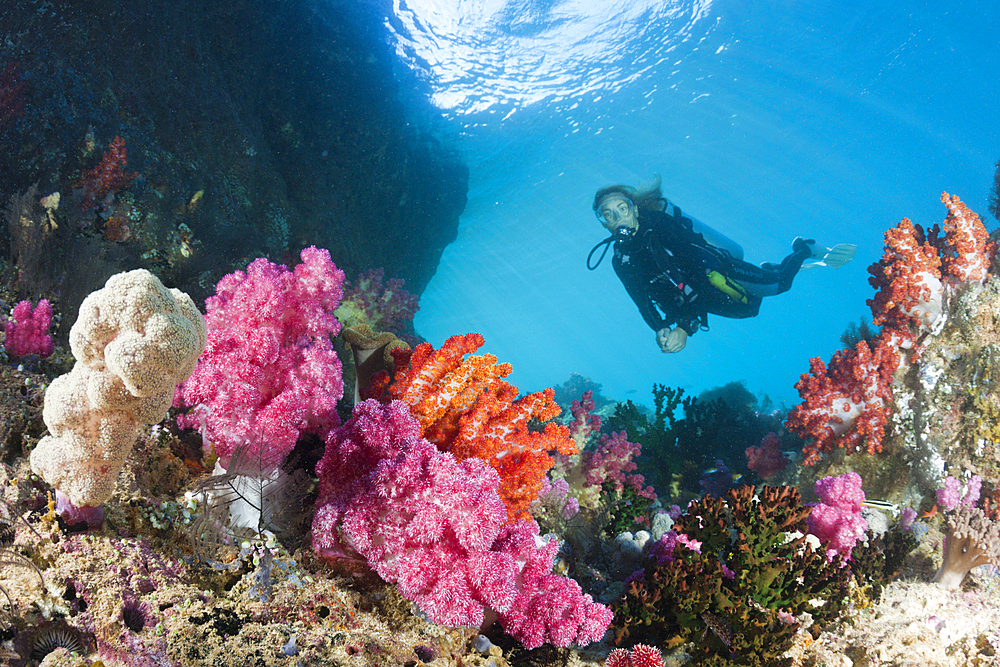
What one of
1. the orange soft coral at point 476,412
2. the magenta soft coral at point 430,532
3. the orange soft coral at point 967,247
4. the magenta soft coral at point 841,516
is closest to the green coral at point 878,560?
the magenta soft coral at point 841,516

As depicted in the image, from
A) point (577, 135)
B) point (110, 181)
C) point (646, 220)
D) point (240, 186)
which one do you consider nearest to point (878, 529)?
point (646, 220)

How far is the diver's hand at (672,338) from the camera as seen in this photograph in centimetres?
921

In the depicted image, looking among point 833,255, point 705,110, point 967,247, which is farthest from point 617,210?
point 705,110

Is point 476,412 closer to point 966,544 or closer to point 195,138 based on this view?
point 966,544

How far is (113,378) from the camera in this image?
1712mm

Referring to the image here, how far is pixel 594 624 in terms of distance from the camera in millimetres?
2307

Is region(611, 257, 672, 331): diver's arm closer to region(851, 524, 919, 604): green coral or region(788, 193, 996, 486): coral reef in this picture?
region(788, 193, 996, 486): coral reef

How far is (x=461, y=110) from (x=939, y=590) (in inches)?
699

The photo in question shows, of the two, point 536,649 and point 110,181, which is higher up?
point 110,181

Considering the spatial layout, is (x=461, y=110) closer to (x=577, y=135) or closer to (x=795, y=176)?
(x=577, y=135)

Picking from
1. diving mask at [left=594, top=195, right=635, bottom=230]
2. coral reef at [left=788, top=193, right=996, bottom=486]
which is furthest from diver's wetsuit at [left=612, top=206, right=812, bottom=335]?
coral reef at [left=788, top=193, right=996, bottom=486]

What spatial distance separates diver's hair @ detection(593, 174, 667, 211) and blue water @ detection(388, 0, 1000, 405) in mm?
7848

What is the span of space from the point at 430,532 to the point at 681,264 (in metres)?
8.45

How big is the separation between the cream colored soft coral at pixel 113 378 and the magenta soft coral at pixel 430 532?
826 mm
